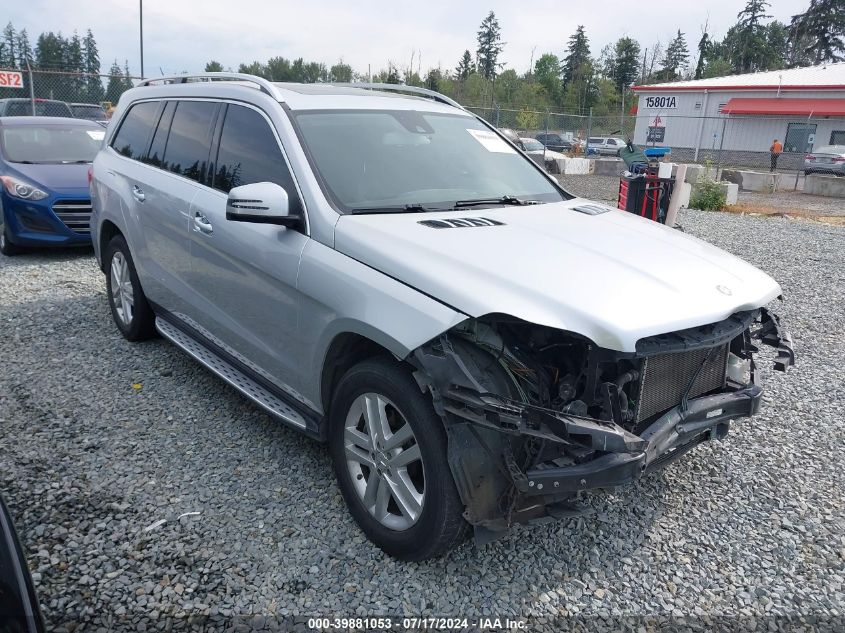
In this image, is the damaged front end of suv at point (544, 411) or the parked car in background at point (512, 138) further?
the parked car in background at point (512, 138)

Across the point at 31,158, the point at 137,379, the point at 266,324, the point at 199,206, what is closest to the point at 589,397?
the point at 266,324

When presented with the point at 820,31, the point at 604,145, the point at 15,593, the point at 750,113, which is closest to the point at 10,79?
the point at 15,593

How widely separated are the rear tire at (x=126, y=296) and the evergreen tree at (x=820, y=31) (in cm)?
8337

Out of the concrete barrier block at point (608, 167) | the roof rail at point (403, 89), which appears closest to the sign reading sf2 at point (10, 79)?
the roof rail at point (403, 89)

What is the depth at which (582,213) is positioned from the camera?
3750mm

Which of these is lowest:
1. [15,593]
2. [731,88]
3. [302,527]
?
[302,527]

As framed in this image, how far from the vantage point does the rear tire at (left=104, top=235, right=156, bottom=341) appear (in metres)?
5.20

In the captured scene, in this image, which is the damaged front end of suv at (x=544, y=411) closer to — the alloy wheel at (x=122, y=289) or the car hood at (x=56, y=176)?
the alloy wheel at (x=122, y=289)

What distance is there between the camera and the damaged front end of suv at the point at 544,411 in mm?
2430

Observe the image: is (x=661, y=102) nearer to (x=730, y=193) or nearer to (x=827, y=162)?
(x=827, y=162)

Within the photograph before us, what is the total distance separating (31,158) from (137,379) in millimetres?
5713

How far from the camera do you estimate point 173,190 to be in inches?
172

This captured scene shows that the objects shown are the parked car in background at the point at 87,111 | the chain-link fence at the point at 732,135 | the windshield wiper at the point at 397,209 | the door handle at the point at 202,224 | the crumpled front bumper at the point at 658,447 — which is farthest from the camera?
the chain-link fence at the point at 732,135

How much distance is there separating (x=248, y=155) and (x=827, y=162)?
27189 mm
